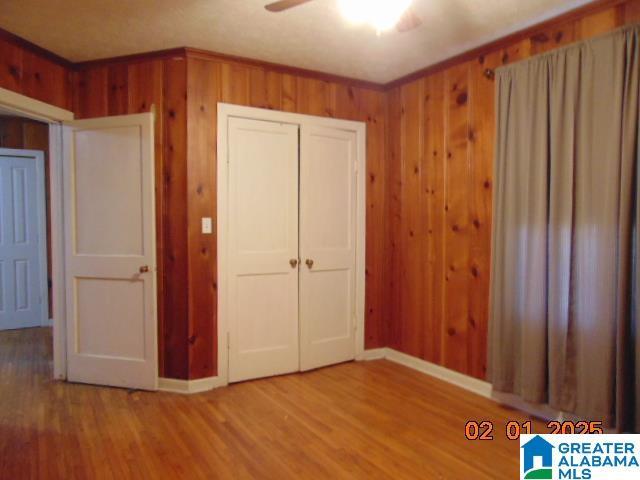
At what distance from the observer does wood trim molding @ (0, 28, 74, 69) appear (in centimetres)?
278

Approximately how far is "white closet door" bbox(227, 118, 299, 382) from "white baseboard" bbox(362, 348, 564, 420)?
0.96 metres

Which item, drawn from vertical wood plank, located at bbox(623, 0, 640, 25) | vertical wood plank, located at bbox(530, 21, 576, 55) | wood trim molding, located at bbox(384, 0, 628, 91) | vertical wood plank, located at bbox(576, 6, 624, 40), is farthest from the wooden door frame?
vertical wood plank, located at bbox(623, 0, 640, 25)

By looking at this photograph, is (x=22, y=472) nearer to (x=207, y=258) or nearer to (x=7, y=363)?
(x=207, y=258)

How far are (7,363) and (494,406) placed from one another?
4159mm

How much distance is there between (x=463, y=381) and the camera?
3271 mm

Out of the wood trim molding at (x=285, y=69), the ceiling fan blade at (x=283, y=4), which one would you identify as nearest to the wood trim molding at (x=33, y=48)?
the wood trim molding at (x=285, y=69)

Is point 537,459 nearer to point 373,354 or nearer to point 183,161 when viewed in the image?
point 373,354

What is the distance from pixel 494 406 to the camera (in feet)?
9.62

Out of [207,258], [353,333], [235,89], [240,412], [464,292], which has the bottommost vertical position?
[240,412]

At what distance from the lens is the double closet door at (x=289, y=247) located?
Result: 3.35 m

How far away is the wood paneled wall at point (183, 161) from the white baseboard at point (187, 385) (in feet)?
0.15

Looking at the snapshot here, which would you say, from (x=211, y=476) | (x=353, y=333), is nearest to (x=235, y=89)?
(x=353, y=333)

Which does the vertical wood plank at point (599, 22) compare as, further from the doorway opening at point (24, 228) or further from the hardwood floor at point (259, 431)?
the doorway opening at point (24, 228)

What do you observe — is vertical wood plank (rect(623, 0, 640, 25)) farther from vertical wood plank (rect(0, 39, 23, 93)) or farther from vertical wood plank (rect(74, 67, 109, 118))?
vertical wood plank (rect(0, 39, 23, 93))
